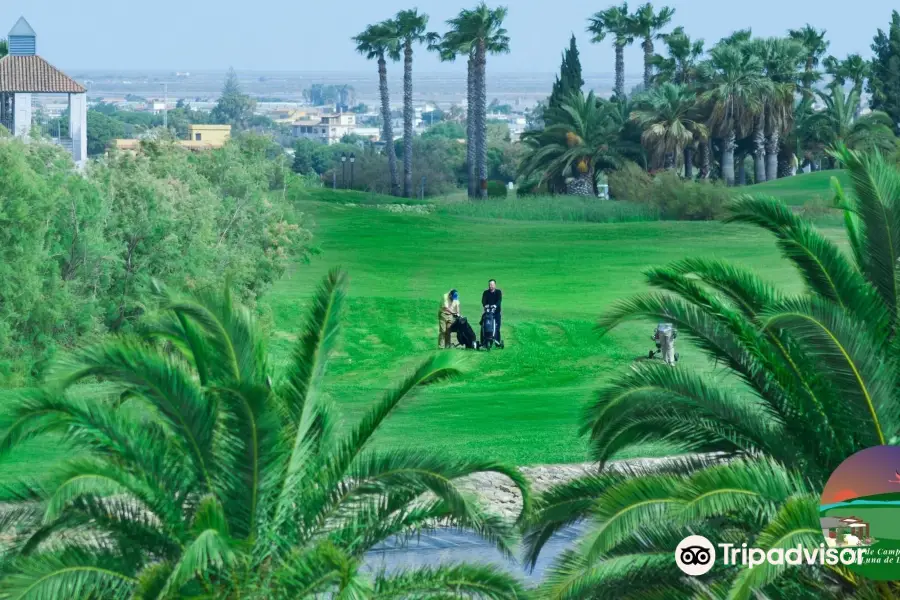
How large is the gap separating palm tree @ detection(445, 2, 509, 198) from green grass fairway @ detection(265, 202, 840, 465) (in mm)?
9218

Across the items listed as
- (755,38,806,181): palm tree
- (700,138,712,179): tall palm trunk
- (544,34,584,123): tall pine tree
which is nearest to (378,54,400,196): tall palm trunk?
(544,34,584,123): tall pine tree

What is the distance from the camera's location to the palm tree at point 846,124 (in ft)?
176

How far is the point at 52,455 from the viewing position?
813 inches

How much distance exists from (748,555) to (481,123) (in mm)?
48487

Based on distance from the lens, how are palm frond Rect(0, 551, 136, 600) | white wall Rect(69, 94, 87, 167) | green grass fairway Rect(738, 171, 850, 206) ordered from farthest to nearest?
green grass fairway Rect(738, 171, 850, 206)
white wall Rect(69, 94, 87, 167)
palm frond Rect(0, 551, 136, 600)

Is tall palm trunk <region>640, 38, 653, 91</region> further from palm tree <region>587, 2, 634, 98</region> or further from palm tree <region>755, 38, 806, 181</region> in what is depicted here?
palm tree <region>755, 38, 806, 181</region>

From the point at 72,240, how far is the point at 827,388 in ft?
70.7

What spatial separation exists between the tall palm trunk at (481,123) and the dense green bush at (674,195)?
7.31m

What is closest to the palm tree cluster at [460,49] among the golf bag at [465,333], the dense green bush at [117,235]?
the dense green bush at [117,235]

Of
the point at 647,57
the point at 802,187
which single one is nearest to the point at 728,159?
the point at 802,187

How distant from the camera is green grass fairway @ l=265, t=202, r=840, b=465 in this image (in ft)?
77.1

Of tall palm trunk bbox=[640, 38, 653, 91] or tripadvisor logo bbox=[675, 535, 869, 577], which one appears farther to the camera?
tall palm trunk bbox=[640, 38, 653, 91]

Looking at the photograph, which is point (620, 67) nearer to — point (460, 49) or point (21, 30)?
point (460, 49)

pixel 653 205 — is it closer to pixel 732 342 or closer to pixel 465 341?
pixel 465 341
